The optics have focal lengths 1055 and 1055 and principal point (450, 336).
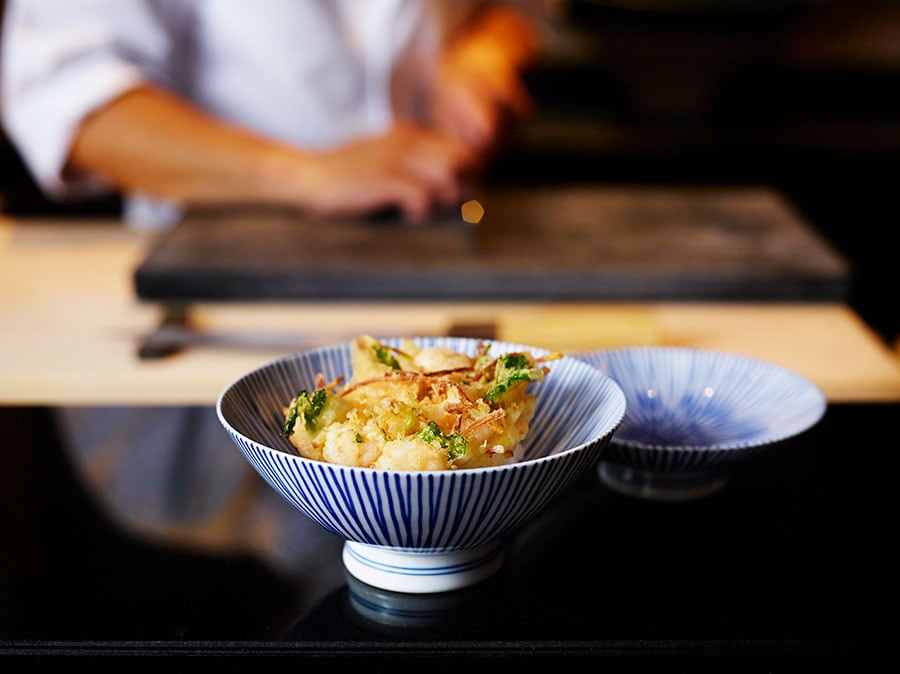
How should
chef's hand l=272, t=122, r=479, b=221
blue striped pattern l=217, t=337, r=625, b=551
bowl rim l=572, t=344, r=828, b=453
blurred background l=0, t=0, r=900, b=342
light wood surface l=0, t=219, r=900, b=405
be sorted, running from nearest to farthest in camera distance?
1. blue striped pattern l=217, t=337, r=625, b=551
2. bowl rim l=572, t=344, r=828, b=453
3. light wood surface l=0, t=219, r=900, b=405
4. chef's hand l=272, t=122, r=479, b=221
5. blurred background l=0, t=0, r=900, b=342

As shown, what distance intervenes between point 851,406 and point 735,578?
1.04 feet

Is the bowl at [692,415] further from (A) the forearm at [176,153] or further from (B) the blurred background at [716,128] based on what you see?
(B) the blurred background at [716,128]

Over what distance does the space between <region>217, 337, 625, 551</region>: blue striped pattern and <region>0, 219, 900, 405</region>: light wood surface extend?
31 centimetres

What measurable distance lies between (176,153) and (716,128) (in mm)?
1549

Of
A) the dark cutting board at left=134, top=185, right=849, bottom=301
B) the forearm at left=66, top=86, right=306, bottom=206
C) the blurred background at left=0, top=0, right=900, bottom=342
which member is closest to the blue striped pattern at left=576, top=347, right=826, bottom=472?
the dark cutting board at left=134, top=185, right=849, bottom=301

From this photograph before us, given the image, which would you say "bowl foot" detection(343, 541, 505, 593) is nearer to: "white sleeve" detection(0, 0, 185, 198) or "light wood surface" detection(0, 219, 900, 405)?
"light wood surface" detection(0, 219, 900, 405)

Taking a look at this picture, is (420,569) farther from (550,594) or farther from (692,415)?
(692,415)

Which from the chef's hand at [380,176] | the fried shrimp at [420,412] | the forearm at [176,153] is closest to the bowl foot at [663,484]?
the fried shrimp at [420,412]

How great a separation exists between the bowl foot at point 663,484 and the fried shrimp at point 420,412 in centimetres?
12

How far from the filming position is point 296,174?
1.48m

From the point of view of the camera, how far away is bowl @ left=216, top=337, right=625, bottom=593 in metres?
0.54

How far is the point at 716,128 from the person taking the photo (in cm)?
261

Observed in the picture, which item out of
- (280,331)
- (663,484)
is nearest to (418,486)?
(663,484)

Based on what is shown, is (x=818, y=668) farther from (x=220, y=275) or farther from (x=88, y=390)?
(x=220, y=275)
